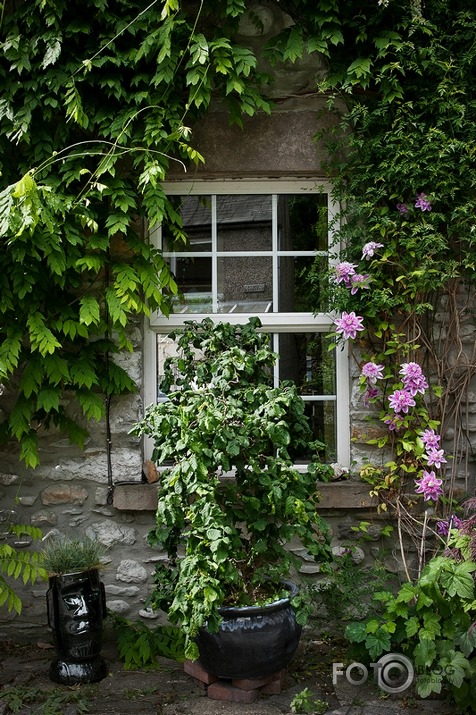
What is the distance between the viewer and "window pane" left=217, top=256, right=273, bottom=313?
14.2 ft

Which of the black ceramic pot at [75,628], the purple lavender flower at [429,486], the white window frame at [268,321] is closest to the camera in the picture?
the black ceramic pot at [75,628]

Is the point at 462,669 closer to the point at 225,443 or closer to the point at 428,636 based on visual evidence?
the point at 428,636

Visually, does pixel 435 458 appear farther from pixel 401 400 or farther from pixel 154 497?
pixel 154 497

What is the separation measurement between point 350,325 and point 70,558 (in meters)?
1.78

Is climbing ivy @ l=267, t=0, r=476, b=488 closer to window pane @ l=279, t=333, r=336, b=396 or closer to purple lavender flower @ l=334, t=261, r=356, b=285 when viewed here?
purple lavender flower @ l=334, t=261, r=356, b=285

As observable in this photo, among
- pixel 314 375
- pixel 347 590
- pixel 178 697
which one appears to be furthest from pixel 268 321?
pixel 178 697

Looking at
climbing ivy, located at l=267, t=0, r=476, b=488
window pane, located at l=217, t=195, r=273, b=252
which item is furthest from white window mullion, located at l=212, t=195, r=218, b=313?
climbing ivy, located at l=267, t=0, r=476, b=488

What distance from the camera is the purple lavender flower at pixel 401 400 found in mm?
3945

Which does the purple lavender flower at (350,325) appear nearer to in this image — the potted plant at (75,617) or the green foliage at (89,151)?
the green foliage at (89,151)

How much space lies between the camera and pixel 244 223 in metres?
4.34

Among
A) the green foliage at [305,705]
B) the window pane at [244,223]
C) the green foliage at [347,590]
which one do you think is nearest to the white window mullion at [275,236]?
the window pane at [244,223]

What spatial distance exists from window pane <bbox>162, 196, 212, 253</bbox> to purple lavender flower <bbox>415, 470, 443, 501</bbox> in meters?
1.71

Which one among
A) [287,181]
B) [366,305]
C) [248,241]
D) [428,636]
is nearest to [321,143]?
[287,181]

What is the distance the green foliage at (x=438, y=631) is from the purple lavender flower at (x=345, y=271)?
4.84ft
